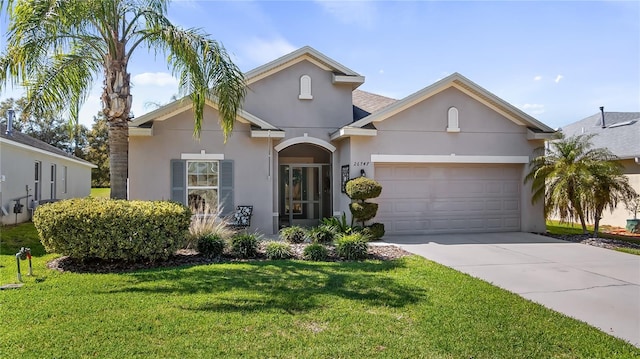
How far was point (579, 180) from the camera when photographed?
40.4 feet

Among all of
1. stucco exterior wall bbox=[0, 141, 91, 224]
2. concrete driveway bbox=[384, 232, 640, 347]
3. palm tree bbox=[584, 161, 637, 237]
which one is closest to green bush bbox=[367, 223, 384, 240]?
concrete driveway bbox=[384, 232, 640, 347]

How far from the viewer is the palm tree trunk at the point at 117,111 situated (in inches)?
367

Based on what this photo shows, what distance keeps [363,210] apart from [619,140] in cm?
1419

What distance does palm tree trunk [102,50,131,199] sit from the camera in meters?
9.31

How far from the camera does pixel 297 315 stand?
5469 millimetres

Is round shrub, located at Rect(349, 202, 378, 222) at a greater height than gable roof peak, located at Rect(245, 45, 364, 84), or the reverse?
gable roof peak, located at Rect(245, 45, 364, 84)

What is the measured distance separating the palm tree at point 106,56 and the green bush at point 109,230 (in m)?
1.38

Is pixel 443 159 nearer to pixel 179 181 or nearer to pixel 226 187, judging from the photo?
pixel 226 187

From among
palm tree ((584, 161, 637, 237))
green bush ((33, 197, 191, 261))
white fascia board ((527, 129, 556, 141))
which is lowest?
green bush ((33, 197, 191, 261))

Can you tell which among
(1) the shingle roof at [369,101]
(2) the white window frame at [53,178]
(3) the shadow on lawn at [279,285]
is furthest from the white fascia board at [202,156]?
(2) the white window frame at [53,178]

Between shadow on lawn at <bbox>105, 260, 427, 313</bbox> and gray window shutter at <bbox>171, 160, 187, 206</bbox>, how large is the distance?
203 inches

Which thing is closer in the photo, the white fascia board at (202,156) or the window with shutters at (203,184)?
the white fascia board at (202,156)

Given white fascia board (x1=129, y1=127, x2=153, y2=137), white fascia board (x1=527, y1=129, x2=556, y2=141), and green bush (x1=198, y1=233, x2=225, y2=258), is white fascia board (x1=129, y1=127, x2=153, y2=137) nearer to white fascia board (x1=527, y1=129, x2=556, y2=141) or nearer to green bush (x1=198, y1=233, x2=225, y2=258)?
green bush (x1=198, y1=233, x2=225, y2=258)

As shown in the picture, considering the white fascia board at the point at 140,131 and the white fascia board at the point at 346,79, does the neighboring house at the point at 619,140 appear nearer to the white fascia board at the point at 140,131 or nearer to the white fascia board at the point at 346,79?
the white fascia board at the point at 346,79
